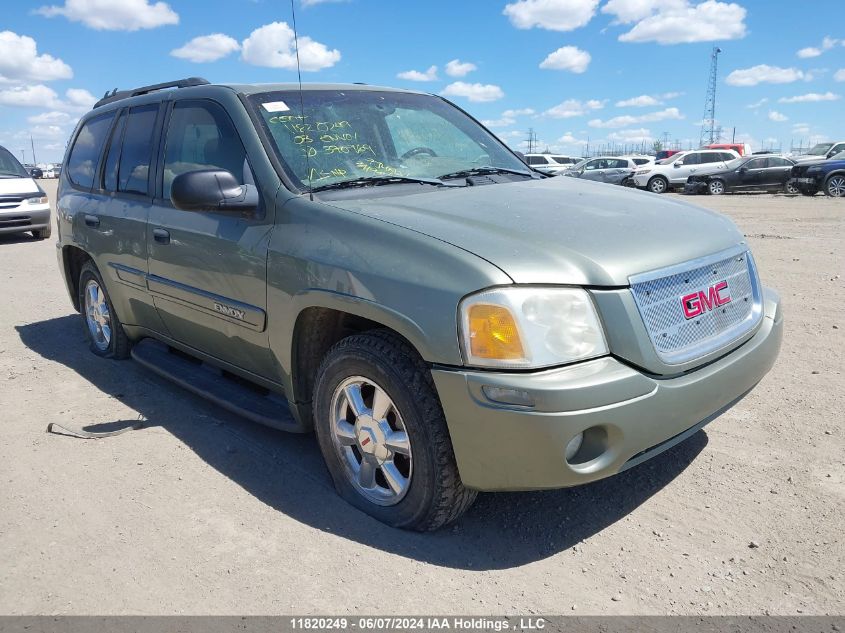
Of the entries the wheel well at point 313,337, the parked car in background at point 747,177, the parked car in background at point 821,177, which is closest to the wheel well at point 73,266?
the wheel well at point 313,337

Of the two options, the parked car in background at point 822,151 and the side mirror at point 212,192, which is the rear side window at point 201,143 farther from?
the parked car in background at point 822,151

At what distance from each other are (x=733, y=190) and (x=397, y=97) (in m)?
23.1

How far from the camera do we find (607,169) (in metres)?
27.1

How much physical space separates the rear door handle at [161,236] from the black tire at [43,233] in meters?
10.6

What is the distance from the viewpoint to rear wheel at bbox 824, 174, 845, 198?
67.5 ft

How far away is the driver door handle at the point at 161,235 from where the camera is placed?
3938 millimetres

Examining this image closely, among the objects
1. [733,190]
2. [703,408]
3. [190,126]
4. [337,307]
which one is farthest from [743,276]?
[733,190]

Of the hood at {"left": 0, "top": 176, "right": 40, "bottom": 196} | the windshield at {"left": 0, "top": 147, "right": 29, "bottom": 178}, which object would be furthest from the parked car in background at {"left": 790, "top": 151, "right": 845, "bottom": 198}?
the windshield at {"left": 0, "top": 147, "right": 29, "bottom": 178}

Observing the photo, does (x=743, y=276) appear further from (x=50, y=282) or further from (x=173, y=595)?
(x=50, y=282)

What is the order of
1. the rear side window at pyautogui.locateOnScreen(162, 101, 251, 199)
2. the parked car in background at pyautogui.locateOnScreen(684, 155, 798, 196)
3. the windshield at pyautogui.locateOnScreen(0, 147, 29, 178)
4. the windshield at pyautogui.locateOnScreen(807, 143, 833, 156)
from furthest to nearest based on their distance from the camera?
1. the windshield at pyautogui.locateOnScreen(807, 143, 833, 156)
2. the parked car in background at pyautogui.locateOnScreen(684, 155, 798, 196)
3. the windshield at pyautogui.locateOnScreen(0, 147, 29, 178)
4. the rear side window at pyautogui.locateOnScreen(162, 101, 251, 199)

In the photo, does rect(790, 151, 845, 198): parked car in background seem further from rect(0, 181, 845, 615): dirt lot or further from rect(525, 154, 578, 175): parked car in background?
rect(0, 181, 845, 615): dirt lot

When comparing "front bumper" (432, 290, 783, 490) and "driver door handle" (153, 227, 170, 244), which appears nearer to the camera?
"front bumper" (432, 290, 783, 490)

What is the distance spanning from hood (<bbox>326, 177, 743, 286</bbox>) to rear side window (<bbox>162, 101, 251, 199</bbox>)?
748 millimetres

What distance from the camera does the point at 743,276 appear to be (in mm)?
3158
